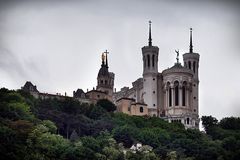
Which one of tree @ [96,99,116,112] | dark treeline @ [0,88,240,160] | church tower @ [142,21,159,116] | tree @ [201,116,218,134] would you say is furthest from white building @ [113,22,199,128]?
tree @ [96,99,116,112]

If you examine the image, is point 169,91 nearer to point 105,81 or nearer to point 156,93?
point 156,93

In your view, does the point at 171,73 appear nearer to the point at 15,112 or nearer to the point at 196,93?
the point at 196,93

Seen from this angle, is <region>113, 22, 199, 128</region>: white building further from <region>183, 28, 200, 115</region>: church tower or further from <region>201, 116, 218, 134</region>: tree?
<region>201, 116, 218, 134</region>: tree

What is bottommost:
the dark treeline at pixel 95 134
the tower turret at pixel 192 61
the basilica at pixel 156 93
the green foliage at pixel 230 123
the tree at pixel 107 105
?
the dark treeline at pixel 95 134

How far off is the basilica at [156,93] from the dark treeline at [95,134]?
245 cm

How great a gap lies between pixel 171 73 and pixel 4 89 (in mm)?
17695

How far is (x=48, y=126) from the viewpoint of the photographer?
82.2 meters

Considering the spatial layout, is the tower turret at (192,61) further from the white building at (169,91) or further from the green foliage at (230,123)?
the green foliage at (230,123)

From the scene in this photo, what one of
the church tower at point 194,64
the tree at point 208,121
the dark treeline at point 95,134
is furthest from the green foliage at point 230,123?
the church tower at point 194,64

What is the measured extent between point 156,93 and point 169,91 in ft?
5.76

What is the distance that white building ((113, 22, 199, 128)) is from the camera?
98.4 m

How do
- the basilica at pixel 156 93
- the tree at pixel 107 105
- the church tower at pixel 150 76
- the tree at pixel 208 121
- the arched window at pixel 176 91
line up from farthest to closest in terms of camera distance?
the church tower at pixel 150 76 → the arched window at pixel 176 91 → the basilica at pixel 156 93 → the tree at pixel 208 121 → the tree at pixel 107 105

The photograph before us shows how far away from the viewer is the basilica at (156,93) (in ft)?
322

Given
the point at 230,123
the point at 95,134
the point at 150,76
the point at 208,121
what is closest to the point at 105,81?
the point at 150,76
